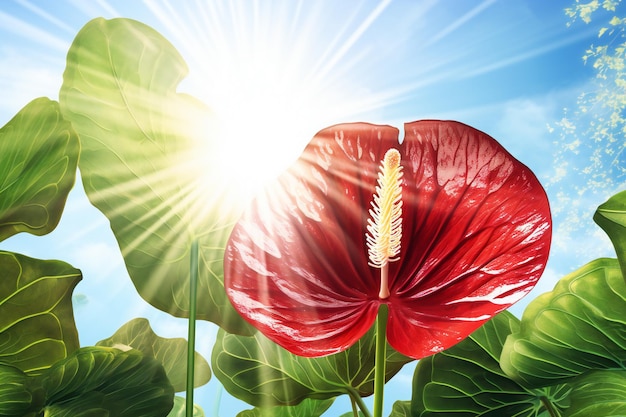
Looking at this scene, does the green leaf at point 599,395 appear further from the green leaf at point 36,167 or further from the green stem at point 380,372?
the green leaf at point 36,167

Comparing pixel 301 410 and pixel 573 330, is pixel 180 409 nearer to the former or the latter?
pixel 301 410

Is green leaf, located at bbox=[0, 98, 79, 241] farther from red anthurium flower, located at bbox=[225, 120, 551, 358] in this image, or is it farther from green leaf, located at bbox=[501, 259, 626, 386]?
green leaf, located at bbox=[501, 259, 626, 386]

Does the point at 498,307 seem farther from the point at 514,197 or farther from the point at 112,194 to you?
the point at 112,194

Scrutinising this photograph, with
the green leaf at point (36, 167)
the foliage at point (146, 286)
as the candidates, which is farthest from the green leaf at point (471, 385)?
the green leaf at point (36, 167)

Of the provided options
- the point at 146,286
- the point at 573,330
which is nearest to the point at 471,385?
the point at 573,330

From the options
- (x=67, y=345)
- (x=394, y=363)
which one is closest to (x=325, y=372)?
(x=394, y=363)

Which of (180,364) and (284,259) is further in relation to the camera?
(180,364)

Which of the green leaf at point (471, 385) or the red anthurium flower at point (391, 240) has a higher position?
the red anthurium flower at point (391, 240)
